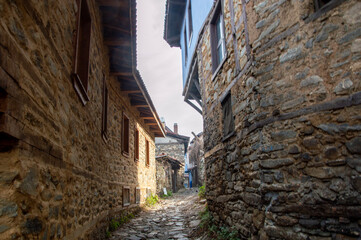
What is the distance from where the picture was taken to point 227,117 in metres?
5.62

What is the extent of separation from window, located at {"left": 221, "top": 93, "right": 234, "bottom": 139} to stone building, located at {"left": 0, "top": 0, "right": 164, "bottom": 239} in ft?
7.89

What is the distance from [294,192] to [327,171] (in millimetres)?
488

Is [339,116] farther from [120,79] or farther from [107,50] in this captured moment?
[120,79]

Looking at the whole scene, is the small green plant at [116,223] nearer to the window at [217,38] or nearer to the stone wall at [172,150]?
the window at [217,38]

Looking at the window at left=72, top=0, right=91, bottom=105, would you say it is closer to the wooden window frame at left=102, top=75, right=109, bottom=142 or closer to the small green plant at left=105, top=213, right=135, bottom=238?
the wooden window frame at left=102, top=75, right=109, bottom=142

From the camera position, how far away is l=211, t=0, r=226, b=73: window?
20.7 feet

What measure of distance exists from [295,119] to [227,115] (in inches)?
86.5

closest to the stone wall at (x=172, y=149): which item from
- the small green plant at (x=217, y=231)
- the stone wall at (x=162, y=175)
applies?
the stone wall at (x=162, y=175)

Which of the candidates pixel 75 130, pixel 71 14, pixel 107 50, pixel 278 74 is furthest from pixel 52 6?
pixel 107 50

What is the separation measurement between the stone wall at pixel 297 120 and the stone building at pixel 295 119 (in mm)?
11

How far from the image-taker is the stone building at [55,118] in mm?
1654

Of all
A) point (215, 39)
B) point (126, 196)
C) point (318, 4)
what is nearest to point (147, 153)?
point (126, 196)

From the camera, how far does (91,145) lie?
4438mm

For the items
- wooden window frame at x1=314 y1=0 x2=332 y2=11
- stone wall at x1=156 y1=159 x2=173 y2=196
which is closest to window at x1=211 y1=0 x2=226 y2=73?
wooden window frame at x1=314 y1=0 x2=332 y2=11
